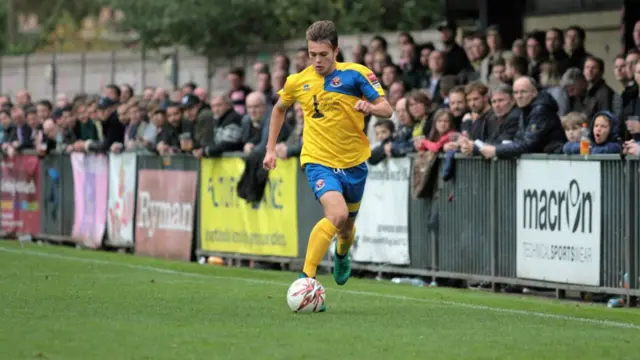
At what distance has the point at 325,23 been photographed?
1289 cm

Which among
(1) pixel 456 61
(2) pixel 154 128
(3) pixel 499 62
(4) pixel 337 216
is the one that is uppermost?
(1) pixel 456 61

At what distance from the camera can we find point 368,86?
1316 cm

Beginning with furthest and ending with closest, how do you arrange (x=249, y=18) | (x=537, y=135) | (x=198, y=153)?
(x=249, y=18) < (x=198, y=153) < (x=537, y=135)

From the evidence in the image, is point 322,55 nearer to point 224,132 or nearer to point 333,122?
point 333,122

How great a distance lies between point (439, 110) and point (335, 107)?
16.9ft

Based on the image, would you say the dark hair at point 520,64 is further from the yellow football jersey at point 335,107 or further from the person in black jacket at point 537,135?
the yellow football jersey at point 335,107

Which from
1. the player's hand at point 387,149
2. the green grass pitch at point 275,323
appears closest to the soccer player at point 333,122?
the green grass pitch at point 275,323

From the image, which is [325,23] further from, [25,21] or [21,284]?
[25,21]

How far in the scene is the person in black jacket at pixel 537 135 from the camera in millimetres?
16625

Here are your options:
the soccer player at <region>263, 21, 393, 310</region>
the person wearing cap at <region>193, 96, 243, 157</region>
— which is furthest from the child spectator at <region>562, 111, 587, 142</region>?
the person wearing cap at <region>193, 96, 243, 157</region>

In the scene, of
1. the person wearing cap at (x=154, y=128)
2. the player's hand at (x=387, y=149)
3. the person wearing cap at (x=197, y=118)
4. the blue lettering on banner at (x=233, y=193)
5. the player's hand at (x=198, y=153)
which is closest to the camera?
the player's hand at (x=387, y=149)

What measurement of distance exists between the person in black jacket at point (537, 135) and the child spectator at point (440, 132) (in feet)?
3.13

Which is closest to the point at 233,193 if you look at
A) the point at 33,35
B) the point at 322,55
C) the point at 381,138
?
the point at 381,138

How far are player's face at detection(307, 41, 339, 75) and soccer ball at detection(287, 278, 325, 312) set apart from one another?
1843 millimetres
